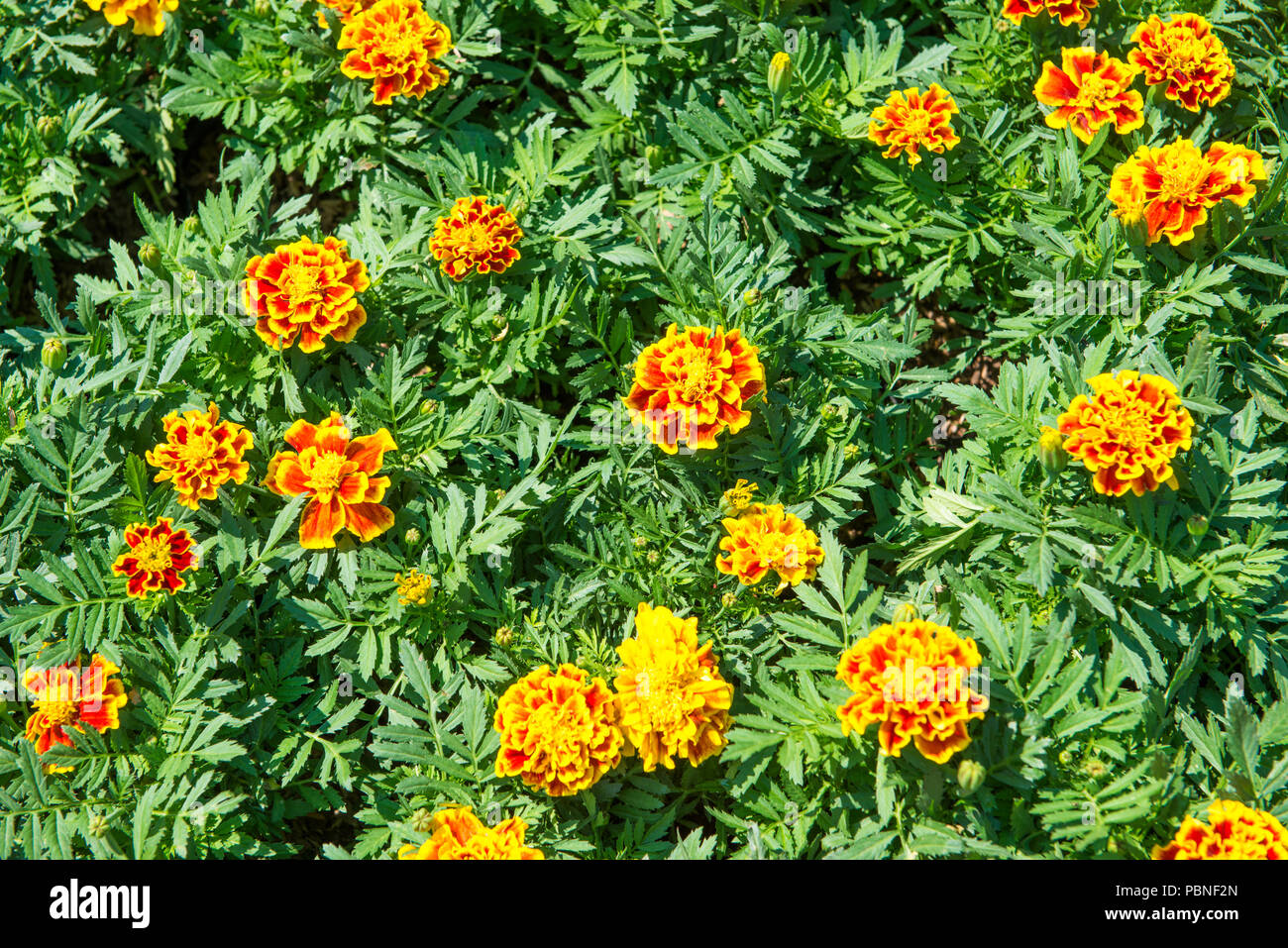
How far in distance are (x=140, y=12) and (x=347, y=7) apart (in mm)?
798

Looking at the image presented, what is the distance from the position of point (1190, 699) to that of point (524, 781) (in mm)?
1705

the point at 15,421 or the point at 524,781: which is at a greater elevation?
the point at 15,421

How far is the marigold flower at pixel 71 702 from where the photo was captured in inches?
101

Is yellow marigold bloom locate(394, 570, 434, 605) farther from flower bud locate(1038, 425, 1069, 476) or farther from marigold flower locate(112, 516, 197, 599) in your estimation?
flower bud locate(1038, 425, 1069, 476)

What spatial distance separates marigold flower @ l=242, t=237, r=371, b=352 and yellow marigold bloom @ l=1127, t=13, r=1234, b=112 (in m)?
2.32

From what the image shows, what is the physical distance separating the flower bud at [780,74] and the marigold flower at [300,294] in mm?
1325

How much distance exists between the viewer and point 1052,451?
2564 millimetres

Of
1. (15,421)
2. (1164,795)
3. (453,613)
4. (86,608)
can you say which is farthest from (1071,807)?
(15,421)

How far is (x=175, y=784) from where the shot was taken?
105 inches

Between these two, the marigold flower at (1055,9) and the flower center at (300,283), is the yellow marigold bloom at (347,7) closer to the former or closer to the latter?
the flower center at (300,283)

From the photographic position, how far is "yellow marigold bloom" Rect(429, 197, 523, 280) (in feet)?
9.58

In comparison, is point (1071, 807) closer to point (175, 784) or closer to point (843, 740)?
point (843, 740)
